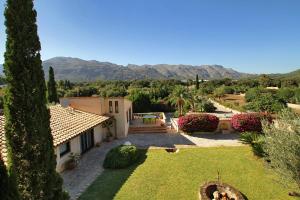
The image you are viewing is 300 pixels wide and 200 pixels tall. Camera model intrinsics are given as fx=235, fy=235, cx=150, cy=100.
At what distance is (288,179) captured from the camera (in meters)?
9.61

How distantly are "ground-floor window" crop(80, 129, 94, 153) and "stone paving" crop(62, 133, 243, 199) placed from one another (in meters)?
0.49

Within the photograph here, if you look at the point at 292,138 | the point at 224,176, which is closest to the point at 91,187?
the point at 224,176

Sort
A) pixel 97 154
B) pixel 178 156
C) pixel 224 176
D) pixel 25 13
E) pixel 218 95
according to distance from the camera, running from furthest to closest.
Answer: pixel 218 95, pixel 97 154, pixel 178 156, pixel 224 176, pixel 25 13

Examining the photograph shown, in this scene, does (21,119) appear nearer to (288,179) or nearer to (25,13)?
(25,13)

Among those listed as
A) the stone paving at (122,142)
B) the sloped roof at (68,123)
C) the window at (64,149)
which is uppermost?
the sloped roof at (68,123)

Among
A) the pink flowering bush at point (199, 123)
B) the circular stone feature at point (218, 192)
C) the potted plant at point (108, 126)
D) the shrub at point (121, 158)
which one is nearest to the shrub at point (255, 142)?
the circular stone feature at point (218, 192)

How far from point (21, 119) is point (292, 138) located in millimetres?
10252

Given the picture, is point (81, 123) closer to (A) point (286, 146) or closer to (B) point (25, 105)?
(B) point (25, 105)

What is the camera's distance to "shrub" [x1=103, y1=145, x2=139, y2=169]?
1642 centimetres

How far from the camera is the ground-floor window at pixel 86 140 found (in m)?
19.8

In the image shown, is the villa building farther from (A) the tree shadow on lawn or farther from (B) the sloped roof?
(A) the tree shadow on lawn

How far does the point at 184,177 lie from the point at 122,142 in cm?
1022

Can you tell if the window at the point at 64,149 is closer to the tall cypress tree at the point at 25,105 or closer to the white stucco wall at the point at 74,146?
the white stucco wall at the point at 74,146

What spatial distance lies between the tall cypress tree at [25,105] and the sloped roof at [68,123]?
186 inches
